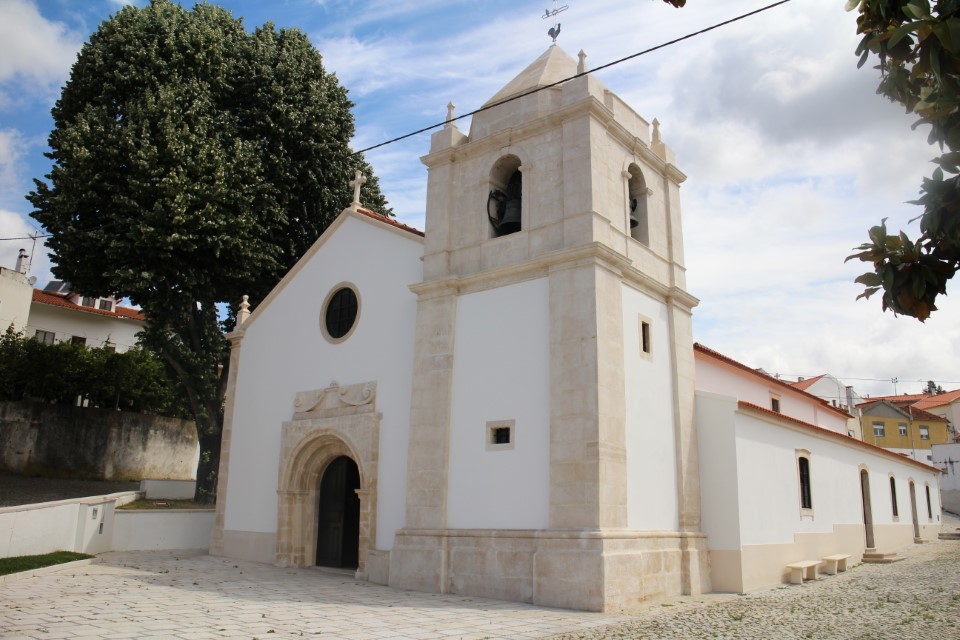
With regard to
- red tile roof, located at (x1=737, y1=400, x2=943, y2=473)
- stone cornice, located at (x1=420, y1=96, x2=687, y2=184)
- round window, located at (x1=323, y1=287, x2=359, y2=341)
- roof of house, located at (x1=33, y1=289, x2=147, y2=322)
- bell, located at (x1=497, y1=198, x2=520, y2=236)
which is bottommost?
red tile roof, located at (x1=737, y1=400, x2=943, y2=473)

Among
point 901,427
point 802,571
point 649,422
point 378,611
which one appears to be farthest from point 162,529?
point 901,427

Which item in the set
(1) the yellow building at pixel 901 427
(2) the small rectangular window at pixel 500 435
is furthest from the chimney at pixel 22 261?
(1) the yellow building at pixel 901 427

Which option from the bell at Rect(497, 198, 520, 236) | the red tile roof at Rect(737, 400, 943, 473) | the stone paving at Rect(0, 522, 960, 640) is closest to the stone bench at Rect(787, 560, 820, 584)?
the stone paving at Rect(0, 522, 960, 640)

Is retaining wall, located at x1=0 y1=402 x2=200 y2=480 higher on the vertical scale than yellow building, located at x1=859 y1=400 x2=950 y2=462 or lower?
lower

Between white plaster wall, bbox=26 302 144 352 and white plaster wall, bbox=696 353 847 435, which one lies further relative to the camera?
white plaster wall, bbox=26 302 144 352

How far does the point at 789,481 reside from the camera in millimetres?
16234

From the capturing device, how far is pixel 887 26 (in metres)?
3.96

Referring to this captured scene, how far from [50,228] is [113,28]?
5925mm

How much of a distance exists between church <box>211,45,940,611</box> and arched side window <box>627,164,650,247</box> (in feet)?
0.17

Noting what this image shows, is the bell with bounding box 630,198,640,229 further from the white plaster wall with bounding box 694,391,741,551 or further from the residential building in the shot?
the residential building

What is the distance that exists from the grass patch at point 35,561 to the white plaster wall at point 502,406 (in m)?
7.80

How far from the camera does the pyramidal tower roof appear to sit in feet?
50.2

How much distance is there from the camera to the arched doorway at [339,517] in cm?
1655

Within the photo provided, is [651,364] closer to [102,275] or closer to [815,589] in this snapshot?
[815,589]
